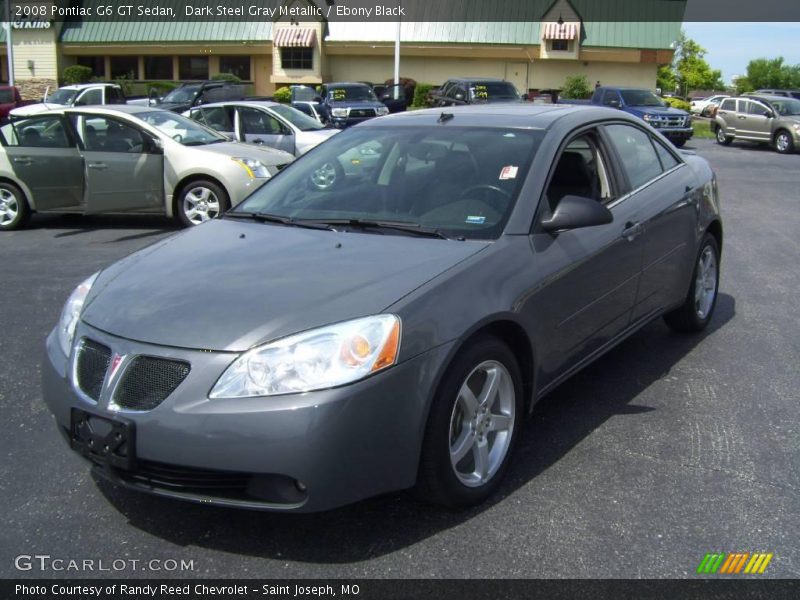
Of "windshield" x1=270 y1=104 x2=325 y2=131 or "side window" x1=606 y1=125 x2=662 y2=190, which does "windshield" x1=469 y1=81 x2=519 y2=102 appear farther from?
"side window" x1=606 y1=125 x2=662 y2=190

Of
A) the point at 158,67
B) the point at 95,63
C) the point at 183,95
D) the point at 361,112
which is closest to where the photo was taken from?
the point at 183,95

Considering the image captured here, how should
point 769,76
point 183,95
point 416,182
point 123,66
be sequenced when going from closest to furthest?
point 416,182, point 183,95, point 123,66, point 769,76

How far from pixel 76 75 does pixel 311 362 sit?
47.9m

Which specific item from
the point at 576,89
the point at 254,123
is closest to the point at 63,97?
the point at 254,123

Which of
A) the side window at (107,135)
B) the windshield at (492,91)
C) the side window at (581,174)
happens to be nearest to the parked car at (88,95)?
the windshield at (492,91)

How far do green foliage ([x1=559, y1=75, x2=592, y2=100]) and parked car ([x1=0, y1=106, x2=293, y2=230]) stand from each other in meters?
35.4

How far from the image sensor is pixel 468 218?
4152mm

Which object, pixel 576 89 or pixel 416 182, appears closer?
pixel 416 182

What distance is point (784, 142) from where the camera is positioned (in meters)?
26.0

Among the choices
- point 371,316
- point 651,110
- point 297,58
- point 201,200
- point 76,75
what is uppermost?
point 297,58

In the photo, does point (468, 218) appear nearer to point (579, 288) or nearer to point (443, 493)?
point (579, 288)

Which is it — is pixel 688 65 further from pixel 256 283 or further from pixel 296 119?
pixel 256 283

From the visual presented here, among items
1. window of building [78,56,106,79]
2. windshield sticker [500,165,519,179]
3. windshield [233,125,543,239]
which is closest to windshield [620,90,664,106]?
A: windshield [233,125,543,239]

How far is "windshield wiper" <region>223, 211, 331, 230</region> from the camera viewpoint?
4.32 meters
